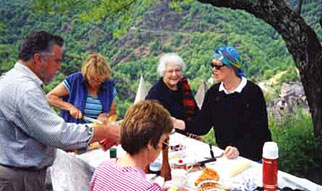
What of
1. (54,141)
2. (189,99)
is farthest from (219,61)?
(54,141)

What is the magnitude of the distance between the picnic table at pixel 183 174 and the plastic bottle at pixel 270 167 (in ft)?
0.23

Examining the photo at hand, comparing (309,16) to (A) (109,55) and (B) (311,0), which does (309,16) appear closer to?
(B) (311,0)

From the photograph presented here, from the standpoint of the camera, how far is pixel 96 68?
378 cm

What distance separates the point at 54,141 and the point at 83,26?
786cm

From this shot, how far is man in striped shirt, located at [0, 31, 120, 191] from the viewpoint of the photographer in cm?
213

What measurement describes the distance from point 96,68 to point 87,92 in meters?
0.26

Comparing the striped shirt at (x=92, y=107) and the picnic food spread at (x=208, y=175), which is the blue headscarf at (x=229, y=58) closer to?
the picnic food spread at (x=208, y=175)

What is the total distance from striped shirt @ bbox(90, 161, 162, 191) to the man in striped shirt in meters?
0.41

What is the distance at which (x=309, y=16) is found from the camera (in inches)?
360

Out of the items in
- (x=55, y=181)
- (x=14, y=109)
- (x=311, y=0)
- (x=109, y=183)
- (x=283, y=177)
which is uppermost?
(x=311, y=0)

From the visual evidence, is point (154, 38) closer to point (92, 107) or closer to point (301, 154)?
point (301, 154)

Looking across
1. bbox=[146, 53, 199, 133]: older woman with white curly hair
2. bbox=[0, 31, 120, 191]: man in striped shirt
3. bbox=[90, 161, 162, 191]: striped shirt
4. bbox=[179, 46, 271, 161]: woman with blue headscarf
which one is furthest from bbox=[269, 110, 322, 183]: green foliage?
bbox=[90, 161, 162, 191]: striped shirt

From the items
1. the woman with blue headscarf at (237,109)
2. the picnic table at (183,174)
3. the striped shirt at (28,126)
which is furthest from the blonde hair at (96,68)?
the striped shirt at (28,126)

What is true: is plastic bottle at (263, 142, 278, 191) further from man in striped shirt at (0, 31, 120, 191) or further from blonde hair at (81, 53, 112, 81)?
blonde hair at (81, 53, 112, 81)
